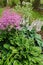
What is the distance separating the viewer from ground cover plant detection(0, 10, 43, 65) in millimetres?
4855

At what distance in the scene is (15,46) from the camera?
500 cm

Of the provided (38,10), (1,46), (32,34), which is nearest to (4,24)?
(1,46)

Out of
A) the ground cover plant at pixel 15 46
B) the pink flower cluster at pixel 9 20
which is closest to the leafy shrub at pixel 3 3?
the ground cover plant at pixel 15 46

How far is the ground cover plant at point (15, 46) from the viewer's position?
486cm

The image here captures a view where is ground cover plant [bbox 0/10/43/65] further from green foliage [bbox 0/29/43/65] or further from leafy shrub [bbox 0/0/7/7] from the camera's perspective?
leafy shrub [bbox 0/0/7/7]

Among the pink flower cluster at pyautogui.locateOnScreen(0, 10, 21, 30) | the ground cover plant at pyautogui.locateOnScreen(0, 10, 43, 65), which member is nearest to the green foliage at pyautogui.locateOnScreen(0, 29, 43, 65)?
the ground cover plant at pyautogui.locateOnScreen(0, 10, 43, 65)

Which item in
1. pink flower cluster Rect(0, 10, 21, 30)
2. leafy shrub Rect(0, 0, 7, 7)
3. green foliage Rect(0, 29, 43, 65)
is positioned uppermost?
pink flower cluster Rect(0, 10, 21, 30)

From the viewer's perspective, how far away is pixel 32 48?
197 inches

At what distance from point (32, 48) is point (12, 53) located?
17.5 inches

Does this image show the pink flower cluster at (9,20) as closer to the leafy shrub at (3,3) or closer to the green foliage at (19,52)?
the green foliage at (19,52)

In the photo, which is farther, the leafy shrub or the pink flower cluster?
the leafy shrub

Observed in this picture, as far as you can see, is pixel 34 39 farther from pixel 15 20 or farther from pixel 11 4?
pixel 11 4

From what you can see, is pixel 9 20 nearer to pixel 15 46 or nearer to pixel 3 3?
pixel 15 46

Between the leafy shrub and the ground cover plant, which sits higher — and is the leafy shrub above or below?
below
